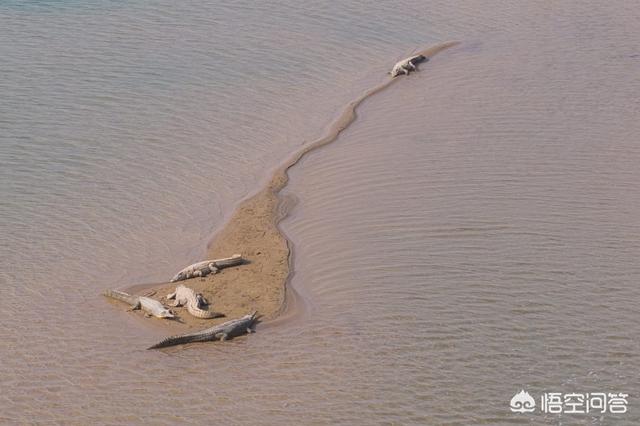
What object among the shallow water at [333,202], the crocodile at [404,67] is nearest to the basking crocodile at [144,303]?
the shallow water at [333,202]

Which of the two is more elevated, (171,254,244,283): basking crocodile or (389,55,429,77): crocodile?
(389,55,429,77): crocodile

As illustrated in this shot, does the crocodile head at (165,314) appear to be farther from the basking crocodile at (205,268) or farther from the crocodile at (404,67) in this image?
the crocodile at (404,67)

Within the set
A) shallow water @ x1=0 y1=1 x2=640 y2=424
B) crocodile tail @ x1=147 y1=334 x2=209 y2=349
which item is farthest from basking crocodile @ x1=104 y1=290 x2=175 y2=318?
crocodile tail @ x1=147 y1=334 x2=209 y2=349

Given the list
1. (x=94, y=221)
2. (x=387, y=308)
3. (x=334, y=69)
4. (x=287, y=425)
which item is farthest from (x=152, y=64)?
(x=287, y=425)

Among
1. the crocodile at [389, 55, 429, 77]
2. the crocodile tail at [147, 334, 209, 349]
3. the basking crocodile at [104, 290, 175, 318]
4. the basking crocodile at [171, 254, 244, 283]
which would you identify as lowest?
the crocodile tail at [147, 334, 209, 349]

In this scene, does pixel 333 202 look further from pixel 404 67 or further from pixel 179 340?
pixel 404 67

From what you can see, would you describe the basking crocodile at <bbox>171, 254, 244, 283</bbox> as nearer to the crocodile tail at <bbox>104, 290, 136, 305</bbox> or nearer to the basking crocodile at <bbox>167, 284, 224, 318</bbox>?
the basking crocodile at <bbox>167, 284, 224, 318</bbox>

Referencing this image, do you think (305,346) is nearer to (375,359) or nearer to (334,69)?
(375,359)

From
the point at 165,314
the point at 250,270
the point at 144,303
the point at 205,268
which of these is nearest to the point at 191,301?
the point at 165,314
